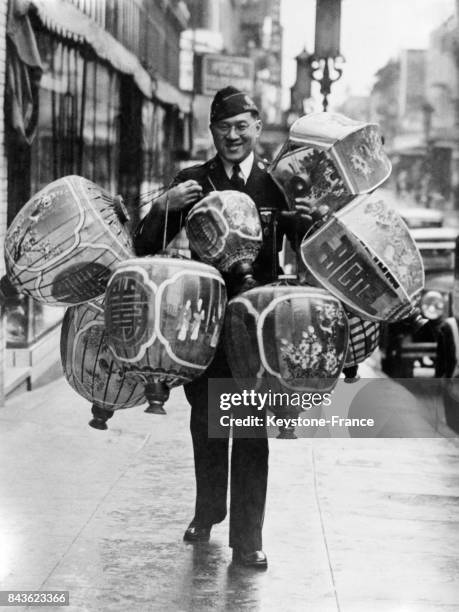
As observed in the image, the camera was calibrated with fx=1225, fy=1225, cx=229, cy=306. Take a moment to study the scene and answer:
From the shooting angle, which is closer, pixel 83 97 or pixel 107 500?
→ pixel 107 500

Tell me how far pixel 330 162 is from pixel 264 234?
0.42 metres

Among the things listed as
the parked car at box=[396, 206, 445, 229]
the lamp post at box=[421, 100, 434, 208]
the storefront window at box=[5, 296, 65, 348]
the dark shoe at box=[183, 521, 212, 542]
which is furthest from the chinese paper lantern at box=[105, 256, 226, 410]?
the lamp post at box=[421, 100, 434, 208]

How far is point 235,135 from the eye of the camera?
4.10 meters

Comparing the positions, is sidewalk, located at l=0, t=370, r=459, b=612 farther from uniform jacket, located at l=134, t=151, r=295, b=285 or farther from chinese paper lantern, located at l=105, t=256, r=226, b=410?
uniform jacket, located at l=134, t=151, r=295, b=285

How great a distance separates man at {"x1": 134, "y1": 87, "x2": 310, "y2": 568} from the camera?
160 inches

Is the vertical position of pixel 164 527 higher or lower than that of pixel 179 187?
lower

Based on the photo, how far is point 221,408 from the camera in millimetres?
4230

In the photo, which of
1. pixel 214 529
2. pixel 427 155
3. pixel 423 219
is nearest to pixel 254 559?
pixel 214 529

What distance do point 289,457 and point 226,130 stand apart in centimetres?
285

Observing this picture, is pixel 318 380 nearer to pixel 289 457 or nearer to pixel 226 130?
pixel 226 130

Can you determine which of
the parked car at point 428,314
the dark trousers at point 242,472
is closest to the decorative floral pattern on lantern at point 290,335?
the dark trousers at point 242,472

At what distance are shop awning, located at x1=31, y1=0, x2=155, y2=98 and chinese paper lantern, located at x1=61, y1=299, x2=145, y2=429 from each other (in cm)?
477

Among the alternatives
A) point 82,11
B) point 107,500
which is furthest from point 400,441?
point 82,11

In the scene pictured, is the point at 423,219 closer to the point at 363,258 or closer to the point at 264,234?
the point at 264,234
